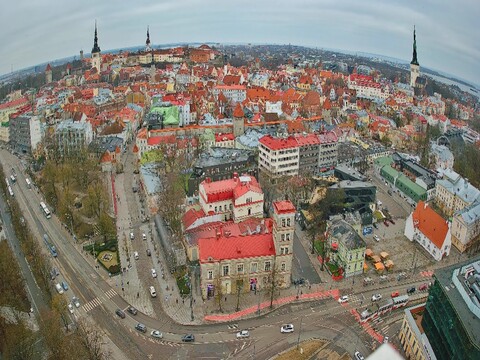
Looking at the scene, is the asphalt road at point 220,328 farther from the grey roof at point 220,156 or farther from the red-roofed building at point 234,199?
the grey roof at point 220,156

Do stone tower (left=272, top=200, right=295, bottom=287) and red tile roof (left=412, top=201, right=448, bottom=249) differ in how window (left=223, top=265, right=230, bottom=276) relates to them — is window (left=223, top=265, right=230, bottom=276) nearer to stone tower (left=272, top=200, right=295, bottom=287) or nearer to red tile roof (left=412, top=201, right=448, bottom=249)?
stone tower (left=272, top=200, right=295, bottom=287)

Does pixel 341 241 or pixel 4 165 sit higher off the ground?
pixel 341 241

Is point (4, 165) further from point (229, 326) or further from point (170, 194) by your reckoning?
point (229, 326)

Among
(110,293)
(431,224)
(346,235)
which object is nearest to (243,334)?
(110,293)

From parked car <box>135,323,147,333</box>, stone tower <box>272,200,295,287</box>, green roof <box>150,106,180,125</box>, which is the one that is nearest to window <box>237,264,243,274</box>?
stone tower <box>272,200,295,287</box>

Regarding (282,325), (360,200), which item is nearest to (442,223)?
(360,200)

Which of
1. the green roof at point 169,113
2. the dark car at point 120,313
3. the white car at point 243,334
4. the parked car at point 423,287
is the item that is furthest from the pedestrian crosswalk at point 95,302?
the green roof at point 169,113
